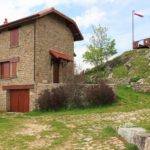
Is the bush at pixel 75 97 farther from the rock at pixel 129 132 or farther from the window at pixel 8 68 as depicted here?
the rock at pixel 129 132

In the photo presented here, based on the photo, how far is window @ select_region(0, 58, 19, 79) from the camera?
92.4ft

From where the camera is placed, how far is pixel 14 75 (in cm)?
2814

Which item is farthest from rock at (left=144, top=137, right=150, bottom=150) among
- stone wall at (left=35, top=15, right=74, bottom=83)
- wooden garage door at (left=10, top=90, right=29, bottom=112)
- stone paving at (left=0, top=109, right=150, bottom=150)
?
wooden garage door at (left=10, top=90, right=29, bottom=112)

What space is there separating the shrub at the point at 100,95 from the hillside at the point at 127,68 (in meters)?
9.28

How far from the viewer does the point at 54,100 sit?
78.4 ft

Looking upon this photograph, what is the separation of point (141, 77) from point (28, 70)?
12124 mm

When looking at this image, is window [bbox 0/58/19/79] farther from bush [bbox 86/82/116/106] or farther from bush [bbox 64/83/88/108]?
bush [bbox 86/82/116/106]

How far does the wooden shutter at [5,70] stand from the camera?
2884cm

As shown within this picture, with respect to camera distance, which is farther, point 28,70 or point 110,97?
point 28,70

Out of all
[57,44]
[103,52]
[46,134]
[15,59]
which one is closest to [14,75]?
[15,59]

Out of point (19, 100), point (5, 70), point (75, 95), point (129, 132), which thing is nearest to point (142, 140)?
point (129, 132)

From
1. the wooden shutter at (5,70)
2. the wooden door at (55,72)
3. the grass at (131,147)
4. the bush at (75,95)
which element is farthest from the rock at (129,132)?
the wooden shutter at (5,70)

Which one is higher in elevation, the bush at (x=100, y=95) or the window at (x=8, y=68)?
the window at (x=8, y=68)

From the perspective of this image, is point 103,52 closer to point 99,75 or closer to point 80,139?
point 99,75
